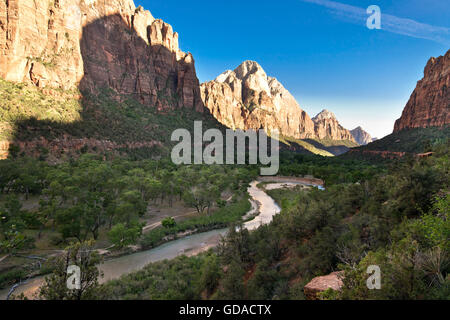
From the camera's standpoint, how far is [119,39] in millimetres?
93938

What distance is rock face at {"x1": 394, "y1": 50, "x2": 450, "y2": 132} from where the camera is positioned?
8106 cm

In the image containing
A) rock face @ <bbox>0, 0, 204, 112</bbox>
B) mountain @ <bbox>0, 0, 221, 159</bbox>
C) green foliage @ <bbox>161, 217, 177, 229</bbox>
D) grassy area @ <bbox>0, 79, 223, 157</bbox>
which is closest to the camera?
green foliage @ <bbox>161, 217, 177, 229</bbox>

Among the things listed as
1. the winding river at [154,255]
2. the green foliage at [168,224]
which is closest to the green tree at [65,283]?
the winding river at [154,255]

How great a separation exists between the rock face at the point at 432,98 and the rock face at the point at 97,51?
99847 mm

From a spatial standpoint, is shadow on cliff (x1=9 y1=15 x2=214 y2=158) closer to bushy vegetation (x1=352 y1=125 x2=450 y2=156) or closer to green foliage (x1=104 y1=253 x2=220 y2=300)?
green foliage (x1=104 y1=253 x2=220 y2=300)

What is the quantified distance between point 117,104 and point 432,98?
401ft

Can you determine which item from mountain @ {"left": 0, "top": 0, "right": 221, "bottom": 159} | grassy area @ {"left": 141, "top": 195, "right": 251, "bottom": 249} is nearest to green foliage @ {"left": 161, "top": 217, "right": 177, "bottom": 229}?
grassy area @ {"left": 141, "top": 195, "right": 251, "bottom": 249}

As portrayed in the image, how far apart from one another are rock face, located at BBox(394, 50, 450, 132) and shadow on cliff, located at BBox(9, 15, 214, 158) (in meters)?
94.8

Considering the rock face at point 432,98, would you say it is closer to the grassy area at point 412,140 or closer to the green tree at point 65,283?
the grassy area at point 412,140

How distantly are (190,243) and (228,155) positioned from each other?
234ft

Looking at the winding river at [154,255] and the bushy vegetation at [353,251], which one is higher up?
the bushy vegetation at [353,251]

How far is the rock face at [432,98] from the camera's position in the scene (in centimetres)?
8106
